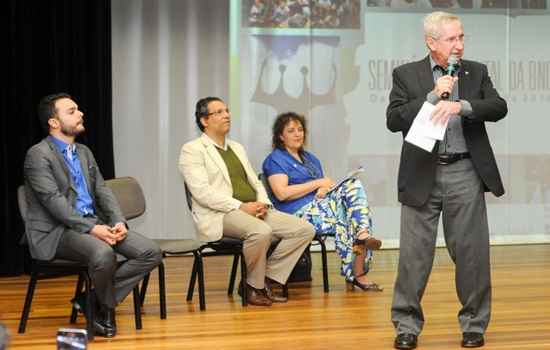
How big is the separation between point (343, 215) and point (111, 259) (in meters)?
1.88

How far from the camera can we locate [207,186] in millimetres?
5820

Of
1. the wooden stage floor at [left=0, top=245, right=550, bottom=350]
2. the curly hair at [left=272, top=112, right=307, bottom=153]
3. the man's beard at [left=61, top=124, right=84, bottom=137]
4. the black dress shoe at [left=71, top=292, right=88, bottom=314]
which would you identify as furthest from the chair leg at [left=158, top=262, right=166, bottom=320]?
the curly hair at [left=272, top=112, right=307, bottom=153]

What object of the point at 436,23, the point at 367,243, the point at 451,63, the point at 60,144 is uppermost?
the point at 436,23

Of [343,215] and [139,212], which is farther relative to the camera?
[343,215]

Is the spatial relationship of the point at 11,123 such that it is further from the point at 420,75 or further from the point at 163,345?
the point at 420,75

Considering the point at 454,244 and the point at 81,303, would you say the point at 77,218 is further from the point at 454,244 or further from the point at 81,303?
the point at 454,244

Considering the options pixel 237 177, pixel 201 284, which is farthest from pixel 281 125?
pixel 201 284

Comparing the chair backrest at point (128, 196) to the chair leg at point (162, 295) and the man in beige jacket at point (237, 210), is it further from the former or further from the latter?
the chair leg at point (162, 295)

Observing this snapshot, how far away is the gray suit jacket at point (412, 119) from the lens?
4223mm

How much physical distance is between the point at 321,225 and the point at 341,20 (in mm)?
2972

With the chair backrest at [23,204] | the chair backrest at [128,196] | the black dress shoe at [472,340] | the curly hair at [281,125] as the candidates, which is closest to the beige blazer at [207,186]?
the chair backrest at [128,196]

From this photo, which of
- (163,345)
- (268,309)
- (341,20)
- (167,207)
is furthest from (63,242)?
(341,20)

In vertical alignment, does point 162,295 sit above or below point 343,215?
below

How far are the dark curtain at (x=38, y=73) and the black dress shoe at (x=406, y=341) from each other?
3.72 metres
